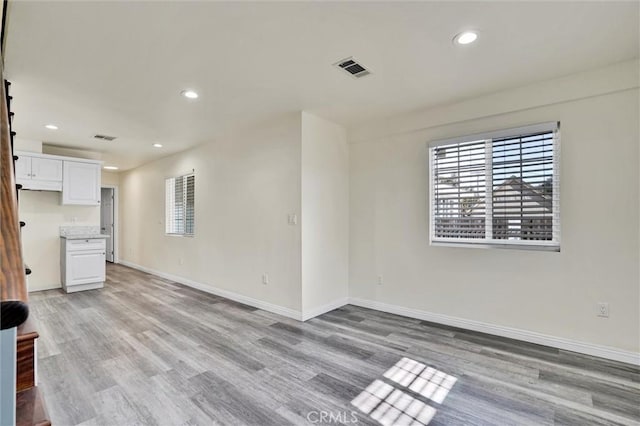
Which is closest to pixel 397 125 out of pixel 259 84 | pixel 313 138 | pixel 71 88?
pixel 313 138

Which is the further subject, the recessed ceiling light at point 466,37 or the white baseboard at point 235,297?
the white baseboard at point 235,297

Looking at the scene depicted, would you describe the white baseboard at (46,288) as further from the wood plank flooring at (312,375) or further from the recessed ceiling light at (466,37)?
the recessed ceiling light at (466,37)

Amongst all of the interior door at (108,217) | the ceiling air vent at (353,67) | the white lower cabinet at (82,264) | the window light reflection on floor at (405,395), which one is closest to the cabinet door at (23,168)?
the white lower cabinet at (82,264)

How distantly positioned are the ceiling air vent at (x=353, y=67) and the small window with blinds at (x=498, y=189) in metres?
1.37

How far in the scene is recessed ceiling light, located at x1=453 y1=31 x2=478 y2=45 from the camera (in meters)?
2.20

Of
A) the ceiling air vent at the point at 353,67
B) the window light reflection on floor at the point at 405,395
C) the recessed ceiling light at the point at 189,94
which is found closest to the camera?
the window light reflection on floor at the point at 405,395

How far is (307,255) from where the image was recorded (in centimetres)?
381

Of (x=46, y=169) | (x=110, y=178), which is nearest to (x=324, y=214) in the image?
(x=46, y=169)

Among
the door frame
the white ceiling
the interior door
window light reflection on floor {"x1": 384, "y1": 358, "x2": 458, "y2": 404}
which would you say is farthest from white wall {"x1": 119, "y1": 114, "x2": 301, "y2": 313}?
the interior door

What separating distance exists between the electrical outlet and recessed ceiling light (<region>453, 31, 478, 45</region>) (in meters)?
2.52

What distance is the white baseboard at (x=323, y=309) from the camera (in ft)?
12.3

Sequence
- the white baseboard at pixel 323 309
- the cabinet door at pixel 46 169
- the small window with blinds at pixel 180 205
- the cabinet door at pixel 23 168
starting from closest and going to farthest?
the white baseboard at pixel 323 309 → the cabinet door at pixel 23 168 → the cabinet door at pixel 46 169 → the small window with blinds at pixel 180 205

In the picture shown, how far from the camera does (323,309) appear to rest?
4.00 meters

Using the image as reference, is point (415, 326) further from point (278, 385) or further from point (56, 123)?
point (56, 123)
